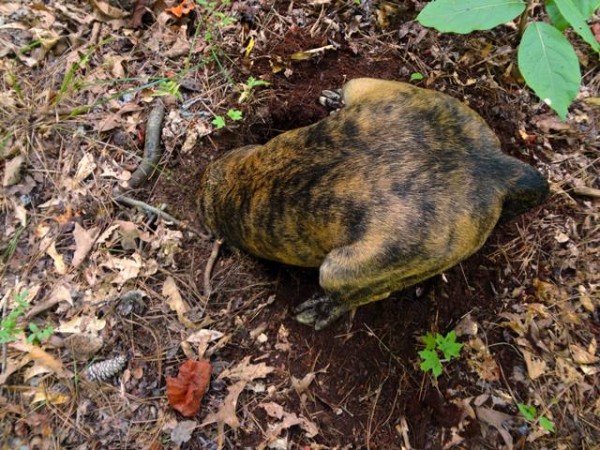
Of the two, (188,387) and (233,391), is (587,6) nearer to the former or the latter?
(233,391)

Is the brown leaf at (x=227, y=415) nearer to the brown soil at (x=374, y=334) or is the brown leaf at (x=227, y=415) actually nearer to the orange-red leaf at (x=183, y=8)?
the brown soil at (x=374, y=334)

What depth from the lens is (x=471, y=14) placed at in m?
2.06

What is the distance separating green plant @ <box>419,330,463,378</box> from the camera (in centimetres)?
319

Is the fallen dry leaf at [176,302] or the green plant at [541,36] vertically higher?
the green plant at [541,36]

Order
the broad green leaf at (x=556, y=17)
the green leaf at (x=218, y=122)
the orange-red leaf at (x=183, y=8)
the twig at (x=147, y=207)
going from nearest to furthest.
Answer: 1. the broad green leaf at (x=556, y=17)
2. the twig at (x=147, y=207)
3. the green leaf at (x=218, y=122)
4. the orange-red leaf at (x=183, y=8)

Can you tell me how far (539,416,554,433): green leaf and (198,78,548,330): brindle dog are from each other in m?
1.55

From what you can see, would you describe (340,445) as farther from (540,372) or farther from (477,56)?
(477,56)

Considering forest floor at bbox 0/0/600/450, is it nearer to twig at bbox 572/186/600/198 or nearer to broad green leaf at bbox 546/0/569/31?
twig at bbox 572/186/600/198

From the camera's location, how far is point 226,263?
355 centimetres

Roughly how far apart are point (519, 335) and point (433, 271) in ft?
4.52

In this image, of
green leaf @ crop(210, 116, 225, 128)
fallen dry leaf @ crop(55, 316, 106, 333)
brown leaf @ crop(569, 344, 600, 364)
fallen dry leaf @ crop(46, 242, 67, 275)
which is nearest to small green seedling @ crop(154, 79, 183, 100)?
green leaf @ crop(210, 116, 225, 128)

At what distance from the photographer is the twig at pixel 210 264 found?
3.40 metres

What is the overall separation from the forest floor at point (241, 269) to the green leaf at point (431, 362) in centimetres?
14

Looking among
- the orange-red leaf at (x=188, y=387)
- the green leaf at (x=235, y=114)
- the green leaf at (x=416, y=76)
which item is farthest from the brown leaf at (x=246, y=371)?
the green leaf at (x=416, y=76)
